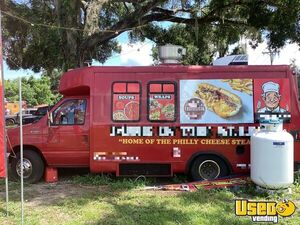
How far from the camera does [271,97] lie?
9.38 m

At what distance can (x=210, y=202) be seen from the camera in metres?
7.79

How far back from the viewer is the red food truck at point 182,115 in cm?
939

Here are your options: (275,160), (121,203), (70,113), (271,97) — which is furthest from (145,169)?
(271,97)

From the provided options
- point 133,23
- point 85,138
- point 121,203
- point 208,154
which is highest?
point 133,23

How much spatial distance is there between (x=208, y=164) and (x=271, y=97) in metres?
1.95

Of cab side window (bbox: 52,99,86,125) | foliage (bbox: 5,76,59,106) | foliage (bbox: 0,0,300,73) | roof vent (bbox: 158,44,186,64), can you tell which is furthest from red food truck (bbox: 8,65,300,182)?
foliage (bbox: 5,76,59,106)

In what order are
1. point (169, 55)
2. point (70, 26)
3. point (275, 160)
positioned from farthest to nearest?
point (70, 26) < point (169, 55) < point (275, 160)

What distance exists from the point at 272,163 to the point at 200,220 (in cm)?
206

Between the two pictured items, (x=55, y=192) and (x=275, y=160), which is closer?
(x=275, y=160)

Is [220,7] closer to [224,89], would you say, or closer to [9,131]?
[224,89]

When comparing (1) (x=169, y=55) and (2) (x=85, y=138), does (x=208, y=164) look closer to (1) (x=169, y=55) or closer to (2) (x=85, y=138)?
(2) (x=85, y=138)

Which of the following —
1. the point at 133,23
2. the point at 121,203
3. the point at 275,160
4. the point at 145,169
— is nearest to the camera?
the point at 121,203

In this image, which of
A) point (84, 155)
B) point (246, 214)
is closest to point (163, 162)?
point (84, 155)

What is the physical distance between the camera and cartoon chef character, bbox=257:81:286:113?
9352 mm
